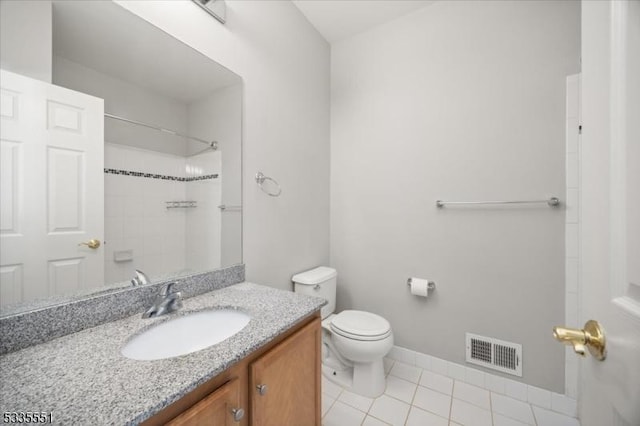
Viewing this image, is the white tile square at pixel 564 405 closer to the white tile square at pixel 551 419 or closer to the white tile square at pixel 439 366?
the white tile square at pixel 551 419

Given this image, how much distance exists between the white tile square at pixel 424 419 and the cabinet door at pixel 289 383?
25.8 inches

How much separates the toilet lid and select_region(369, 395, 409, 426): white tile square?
1.31ft

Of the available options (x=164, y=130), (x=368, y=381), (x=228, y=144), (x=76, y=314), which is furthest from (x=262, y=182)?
(x=368, y=381)

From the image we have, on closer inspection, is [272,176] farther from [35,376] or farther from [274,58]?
[35,376]

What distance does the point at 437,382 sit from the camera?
5.48 ft

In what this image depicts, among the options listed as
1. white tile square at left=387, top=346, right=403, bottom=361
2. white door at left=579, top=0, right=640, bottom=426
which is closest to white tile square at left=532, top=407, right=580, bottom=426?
white tile square at left=387, top=346, right=403, bottom=361

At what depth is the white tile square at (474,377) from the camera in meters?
1.62

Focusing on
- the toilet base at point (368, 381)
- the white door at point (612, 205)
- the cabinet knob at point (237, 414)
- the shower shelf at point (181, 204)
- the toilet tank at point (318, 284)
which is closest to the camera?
the white door at point (612, 205)

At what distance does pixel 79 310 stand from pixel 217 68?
114 centimetres

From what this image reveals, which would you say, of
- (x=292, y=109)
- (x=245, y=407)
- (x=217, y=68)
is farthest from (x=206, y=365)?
(x=292, y=109)

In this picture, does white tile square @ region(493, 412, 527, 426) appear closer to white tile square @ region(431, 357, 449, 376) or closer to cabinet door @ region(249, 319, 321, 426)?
white tile square @ region(431, 357, 449, 376)

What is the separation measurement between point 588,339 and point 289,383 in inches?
32.4

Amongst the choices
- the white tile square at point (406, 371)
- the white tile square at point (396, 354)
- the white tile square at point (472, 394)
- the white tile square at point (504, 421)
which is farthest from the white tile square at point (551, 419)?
the white tile square at point (396, 354)

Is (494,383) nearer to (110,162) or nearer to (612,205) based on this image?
(612,205)
